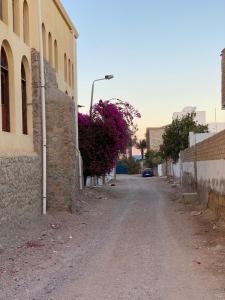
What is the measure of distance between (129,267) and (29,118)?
26.2 feet

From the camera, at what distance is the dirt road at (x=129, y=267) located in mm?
6992

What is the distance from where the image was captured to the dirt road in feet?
22.9

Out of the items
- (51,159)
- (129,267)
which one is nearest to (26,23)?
(51,159)

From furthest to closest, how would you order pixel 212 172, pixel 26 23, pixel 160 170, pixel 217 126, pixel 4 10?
pixel 160 170 → pixel 217 126 → pixel 212 172 → pixel 26 23 → pixel 4 10

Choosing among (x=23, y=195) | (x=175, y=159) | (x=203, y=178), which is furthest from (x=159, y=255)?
(x=175, y=159)

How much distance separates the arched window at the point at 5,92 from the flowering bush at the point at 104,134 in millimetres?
12376

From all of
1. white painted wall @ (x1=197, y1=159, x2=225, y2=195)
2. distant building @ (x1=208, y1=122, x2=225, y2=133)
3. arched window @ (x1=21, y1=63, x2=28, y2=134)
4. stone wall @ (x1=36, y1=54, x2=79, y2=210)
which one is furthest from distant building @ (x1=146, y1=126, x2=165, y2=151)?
arched window @ (x1=21, y1=63, x2=28, y2=134)

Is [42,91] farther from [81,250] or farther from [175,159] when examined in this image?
[175,159]

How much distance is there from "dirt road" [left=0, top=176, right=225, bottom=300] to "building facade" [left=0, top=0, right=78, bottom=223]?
73.5 inches

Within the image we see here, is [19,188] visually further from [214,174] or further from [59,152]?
[214,174]

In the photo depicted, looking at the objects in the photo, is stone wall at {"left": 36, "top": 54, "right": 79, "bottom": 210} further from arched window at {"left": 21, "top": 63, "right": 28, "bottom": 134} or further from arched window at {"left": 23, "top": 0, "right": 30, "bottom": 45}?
arched window at {"left": 23, "top": 0, "right": 30, "bottom": 45}

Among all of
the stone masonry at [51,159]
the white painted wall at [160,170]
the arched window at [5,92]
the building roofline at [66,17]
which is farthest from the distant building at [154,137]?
the arched window at [5,92]

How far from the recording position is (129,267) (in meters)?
8.75

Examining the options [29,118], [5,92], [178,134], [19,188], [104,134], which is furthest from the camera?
[178,134]
